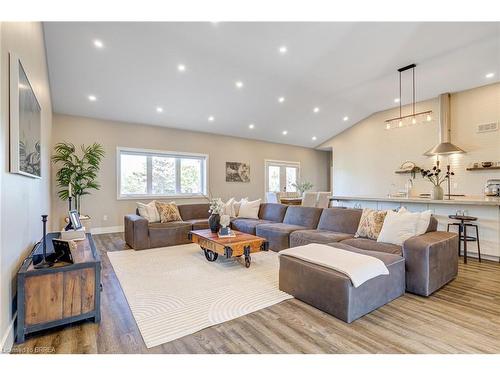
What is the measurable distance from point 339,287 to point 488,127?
5.95 meters

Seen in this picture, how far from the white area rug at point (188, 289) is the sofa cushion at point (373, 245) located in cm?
108

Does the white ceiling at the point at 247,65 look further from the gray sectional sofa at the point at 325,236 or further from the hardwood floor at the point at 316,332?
the hardwood floor at the point at 316,332

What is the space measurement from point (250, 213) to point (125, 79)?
370 centimetres

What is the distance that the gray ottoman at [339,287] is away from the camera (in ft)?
7.04

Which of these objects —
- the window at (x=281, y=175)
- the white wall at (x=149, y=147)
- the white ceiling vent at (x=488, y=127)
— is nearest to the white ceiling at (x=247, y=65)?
the white wall at (x=149, y=147)

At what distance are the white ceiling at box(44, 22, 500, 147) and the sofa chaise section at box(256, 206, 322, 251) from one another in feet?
9.29

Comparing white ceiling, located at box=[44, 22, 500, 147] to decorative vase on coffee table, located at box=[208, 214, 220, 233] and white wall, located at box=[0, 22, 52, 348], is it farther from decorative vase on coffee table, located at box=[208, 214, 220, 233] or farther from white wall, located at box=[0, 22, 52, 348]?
decorative vase on coffee table, located at box=[208, 214, 220, 233]

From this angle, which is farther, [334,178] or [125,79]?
[334,178]

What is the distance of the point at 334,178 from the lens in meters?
9.13

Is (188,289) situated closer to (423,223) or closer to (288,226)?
(288,226)
